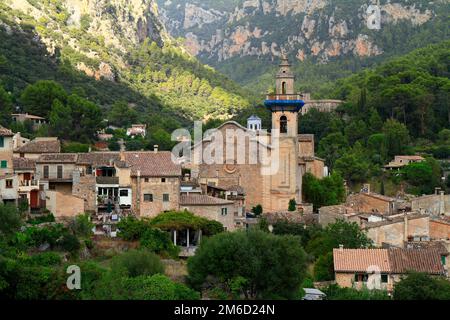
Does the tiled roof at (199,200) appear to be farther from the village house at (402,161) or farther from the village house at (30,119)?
the village house at (402,161)

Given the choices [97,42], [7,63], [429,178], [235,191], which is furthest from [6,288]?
[97,42]

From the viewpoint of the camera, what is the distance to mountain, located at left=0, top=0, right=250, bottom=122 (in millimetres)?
86688

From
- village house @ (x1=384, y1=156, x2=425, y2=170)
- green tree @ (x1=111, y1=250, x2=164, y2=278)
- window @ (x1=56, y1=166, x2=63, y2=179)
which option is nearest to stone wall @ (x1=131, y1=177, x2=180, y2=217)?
window @ (x1=56, y1=166, x2=63, y2=179)

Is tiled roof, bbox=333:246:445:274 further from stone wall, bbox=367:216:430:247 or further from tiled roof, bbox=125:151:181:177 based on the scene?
tiled roof, bbox=125:151:181:177

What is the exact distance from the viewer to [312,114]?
237ft

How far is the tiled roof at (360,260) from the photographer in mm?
31469

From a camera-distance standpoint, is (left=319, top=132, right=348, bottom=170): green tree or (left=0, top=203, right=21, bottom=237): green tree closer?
(left=0, top=203, right=21, bottom=237): green tree

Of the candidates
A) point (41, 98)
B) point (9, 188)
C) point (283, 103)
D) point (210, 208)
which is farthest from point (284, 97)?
point (41, 98)

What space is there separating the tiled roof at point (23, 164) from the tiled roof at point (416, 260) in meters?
14.8

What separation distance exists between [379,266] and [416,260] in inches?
61.9

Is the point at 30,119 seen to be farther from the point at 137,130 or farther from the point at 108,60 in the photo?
the point at 108,60

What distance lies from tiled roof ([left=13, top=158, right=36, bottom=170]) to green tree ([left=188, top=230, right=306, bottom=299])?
11.6 metres

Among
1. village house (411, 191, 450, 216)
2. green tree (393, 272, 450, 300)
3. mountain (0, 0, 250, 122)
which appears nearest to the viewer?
green tree (393, 272, 450, 300)

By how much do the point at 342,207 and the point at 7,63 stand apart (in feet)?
144
